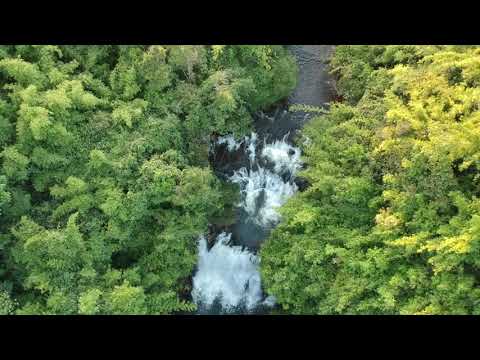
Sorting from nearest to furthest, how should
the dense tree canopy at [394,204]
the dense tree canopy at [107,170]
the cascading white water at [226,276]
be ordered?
the dense tree canopy at [394,204] < the dense tree canopy at [107,170] < the cascading white water at [226,276]

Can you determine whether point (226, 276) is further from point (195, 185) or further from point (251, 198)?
point (195, 185)

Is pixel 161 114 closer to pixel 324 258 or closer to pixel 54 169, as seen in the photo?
pixel 54 169

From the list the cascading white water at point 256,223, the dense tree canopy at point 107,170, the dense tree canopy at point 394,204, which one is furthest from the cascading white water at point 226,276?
the dense tree canopy at point 394,204

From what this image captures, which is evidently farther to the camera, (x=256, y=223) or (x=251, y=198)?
(x=251, y=198)

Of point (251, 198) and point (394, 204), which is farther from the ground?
point (251, 198)

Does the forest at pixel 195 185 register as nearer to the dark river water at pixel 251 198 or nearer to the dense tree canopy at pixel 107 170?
the dense tree canopy at pixel 107 170

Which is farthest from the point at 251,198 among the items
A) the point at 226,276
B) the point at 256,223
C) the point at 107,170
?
the point at 107,170
